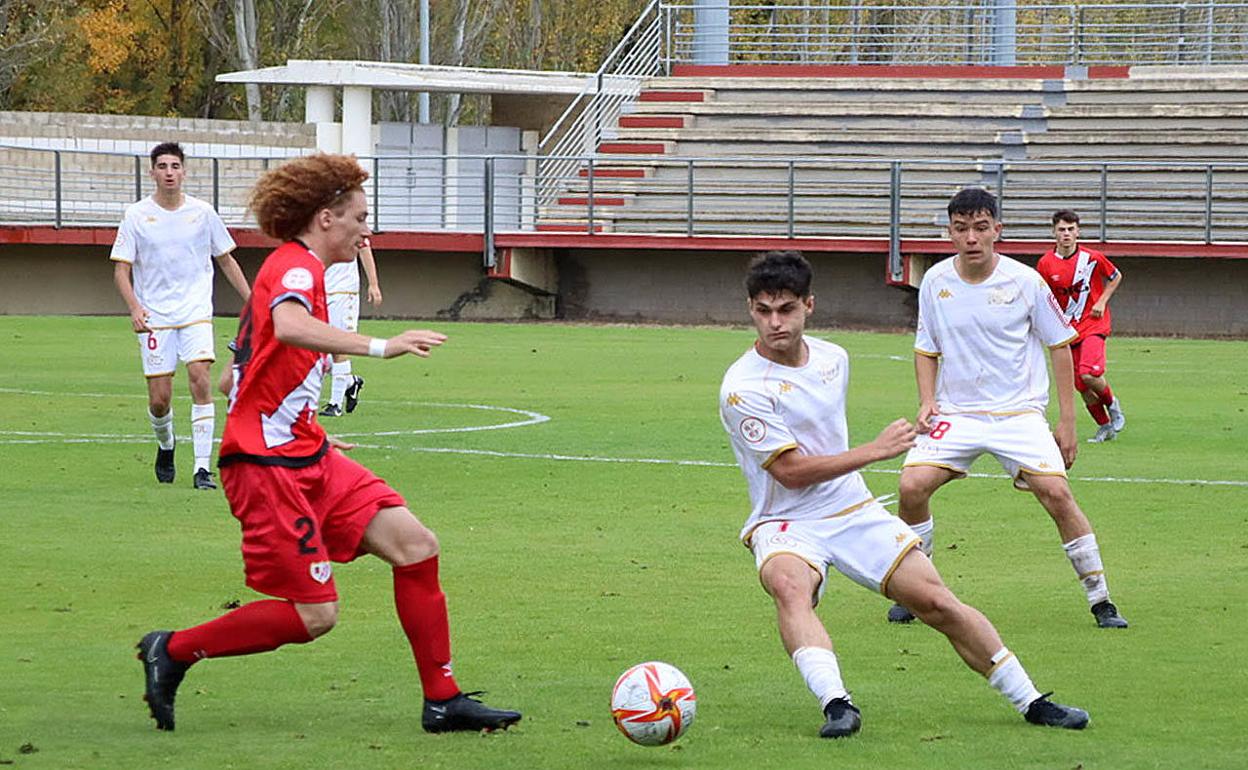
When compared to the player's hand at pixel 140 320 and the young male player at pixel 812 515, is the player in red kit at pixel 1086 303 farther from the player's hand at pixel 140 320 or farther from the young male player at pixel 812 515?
the young male player at pixel 812 515

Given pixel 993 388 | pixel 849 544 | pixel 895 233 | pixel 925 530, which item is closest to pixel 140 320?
pixel 925 530

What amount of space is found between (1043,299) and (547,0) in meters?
55.4

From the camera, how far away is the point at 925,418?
7.70m

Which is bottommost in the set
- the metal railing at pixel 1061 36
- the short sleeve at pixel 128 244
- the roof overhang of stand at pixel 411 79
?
the short sleeve at pixel 128 244

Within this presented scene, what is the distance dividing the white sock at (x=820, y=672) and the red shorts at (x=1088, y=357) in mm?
10415

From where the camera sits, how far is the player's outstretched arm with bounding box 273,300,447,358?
253 inches

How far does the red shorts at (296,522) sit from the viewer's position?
22.3ft

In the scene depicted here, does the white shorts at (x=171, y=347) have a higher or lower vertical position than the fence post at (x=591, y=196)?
lower

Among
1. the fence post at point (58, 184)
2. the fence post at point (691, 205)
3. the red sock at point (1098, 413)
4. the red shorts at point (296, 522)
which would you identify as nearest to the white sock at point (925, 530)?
the red shorts at point (296, 522)

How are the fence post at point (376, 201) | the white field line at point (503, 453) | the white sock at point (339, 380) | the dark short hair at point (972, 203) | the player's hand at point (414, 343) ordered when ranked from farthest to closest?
the fence post at point (376, 201) < the white sock at point (339, 380) < the white field line at point (503, 453) < the dark short hair at point (972, 203) < the player's hand at point (414, 343)

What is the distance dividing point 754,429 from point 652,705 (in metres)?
0.97

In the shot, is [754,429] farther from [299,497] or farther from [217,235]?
[217,235]

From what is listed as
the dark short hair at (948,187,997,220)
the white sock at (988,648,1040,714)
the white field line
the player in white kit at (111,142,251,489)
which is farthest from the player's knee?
the white field line

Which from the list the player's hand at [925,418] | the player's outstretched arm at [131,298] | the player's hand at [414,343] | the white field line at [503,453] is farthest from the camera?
the white field line at [503,453]
